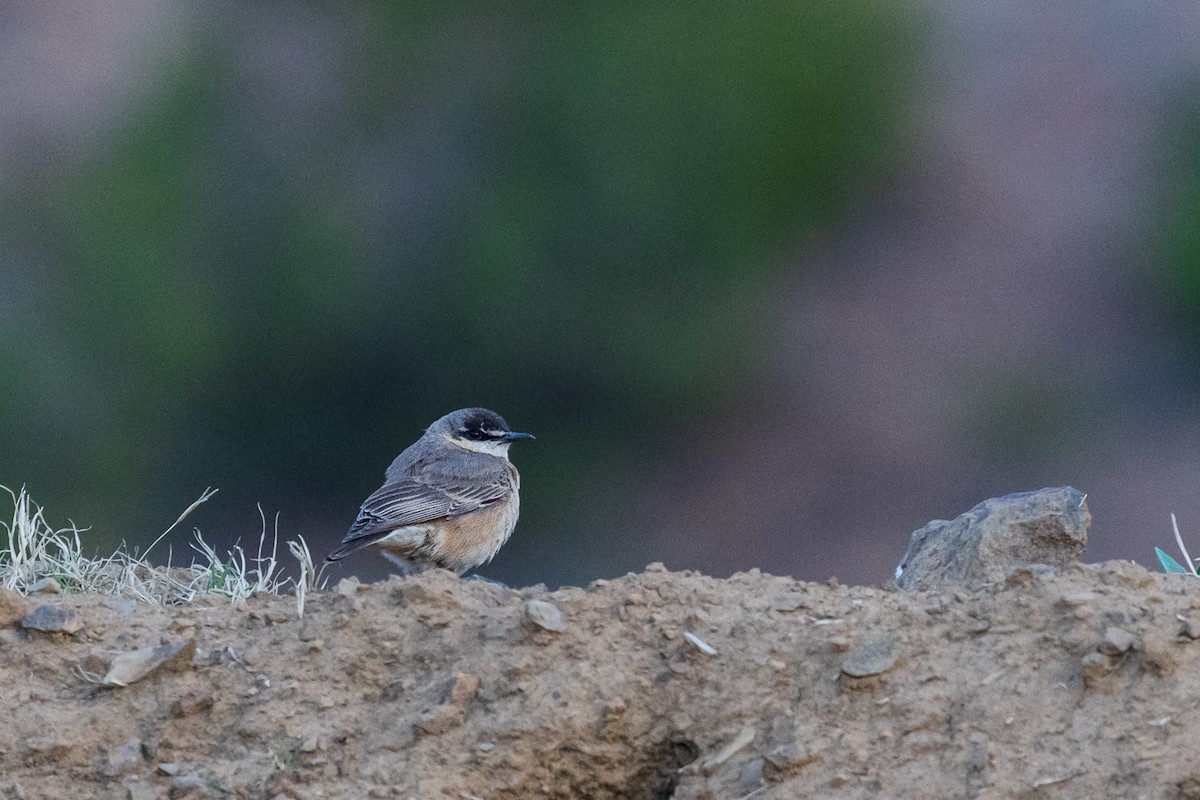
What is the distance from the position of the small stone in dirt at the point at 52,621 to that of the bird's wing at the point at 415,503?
2850mm

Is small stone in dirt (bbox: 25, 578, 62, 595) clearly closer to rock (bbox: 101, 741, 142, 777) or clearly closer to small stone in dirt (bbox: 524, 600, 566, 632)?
rock (bbox: 101, 741, 142, 777)

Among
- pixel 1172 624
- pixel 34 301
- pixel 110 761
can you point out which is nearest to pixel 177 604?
pixel 110 761

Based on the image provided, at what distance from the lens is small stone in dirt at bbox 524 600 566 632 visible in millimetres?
4609

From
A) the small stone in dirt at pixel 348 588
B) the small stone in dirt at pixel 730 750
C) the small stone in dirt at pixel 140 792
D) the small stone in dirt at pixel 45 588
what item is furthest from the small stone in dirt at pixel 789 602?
the small stone in dirt at pixel 45 588

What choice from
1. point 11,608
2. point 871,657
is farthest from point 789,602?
point 11,608

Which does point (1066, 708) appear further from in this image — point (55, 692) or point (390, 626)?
point (55, 692)

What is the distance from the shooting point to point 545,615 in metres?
4.63

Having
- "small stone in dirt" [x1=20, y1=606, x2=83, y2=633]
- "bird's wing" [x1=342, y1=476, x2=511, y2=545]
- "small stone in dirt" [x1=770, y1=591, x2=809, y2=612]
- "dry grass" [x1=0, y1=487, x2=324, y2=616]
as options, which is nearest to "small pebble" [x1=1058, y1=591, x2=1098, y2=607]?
"small stone in dirt" [x1=770, y1=591, x2=809, y2=612]

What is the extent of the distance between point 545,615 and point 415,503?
348 centimetres

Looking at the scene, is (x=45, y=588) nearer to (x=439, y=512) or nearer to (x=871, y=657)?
(x=439, y=512)

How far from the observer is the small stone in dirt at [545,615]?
461 cm

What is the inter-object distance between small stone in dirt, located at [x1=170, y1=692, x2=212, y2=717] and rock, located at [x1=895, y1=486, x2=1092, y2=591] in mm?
2295

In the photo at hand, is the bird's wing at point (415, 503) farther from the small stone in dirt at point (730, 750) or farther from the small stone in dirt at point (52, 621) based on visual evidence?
the small stone in dirt at point (730, 750)

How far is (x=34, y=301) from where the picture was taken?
65.6 feet
